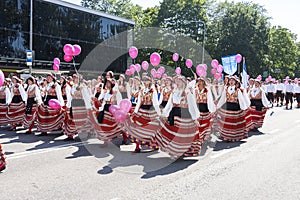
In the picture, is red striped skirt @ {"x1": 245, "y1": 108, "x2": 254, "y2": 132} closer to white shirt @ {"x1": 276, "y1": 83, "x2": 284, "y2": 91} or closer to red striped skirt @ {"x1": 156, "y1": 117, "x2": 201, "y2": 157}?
red striped skirt @ {"x1": 156, "y1": 117, "x2": 201, "y2": 157}

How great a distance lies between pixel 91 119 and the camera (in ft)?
30.2

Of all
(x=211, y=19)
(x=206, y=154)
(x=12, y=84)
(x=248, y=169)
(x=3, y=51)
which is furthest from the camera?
(x=211, y=19)

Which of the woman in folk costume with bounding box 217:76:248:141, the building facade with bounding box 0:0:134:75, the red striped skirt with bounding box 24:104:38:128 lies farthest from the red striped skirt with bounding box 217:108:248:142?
the building facade with bounding box 0:0:134:75

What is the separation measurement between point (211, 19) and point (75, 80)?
139 feet

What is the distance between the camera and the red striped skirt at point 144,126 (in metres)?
7.81

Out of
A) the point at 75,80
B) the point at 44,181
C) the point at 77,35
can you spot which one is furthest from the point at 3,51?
the point at 44,181

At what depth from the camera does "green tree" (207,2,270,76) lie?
145 ft

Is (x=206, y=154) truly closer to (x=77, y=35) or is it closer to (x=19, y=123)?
(x=19, y=123)

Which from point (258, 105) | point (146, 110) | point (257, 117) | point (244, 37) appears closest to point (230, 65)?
point (258, 105)

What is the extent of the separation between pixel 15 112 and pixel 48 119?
5.87ft

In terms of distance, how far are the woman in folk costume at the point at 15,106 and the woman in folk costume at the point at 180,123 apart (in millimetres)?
6102

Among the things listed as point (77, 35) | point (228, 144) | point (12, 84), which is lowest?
point (228, 144)

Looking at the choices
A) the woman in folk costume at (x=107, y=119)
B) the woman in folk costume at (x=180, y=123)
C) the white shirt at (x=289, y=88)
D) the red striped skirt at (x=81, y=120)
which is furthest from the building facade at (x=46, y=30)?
the woman in folk costume at (x=180, y=123)

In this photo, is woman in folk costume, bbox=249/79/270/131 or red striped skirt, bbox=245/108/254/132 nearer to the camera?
red striped skirt, bbox=245/108/254/132
